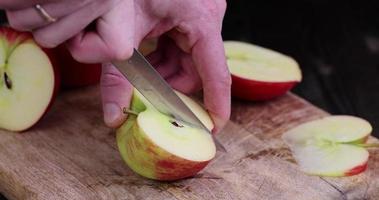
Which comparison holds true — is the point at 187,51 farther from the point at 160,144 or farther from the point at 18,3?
the point at 18,3

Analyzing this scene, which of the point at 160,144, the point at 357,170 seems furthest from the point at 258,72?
the point at 160,144

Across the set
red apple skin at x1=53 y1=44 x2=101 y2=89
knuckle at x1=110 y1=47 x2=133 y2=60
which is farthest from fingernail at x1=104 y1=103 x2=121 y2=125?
red apple skin at x1=53 y1=44 x2=101 y2=89

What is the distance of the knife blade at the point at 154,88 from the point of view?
1.17 metres

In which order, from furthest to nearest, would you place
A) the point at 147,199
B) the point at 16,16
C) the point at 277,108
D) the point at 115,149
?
the point at 277,108 < the point at 115,149 < the point at 147,199 < the point at 16,16

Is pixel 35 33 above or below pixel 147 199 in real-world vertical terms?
above

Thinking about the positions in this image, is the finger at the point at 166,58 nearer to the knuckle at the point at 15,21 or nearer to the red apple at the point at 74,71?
the red apple at the point at 74,71

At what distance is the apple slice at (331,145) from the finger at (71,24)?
1.75 feet

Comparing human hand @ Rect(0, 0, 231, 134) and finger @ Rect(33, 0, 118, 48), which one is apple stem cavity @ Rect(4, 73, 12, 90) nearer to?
human hand @ Rect(0, 0, 231, 134)

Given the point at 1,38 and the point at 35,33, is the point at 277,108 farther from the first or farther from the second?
the point at 35,33

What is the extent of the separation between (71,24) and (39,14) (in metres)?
0.05

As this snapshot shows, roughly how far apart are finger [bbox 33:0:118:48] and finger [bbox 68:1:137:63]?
0.02 meters

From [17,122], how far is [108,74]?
260 mm

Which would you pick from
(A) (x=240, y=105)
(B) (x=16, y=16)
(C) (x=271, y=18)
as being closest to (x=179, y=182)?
(A) (x=240, y=105)

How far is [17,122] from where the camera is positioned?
1.44 metres
